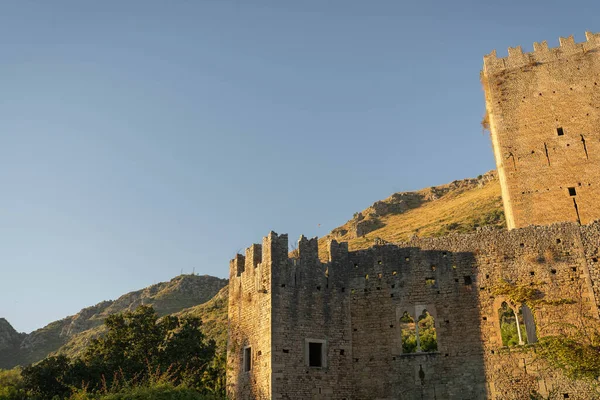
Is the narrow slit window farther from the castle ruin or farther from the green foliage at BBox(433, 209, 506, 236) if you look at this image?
the green foliage at BBox(433, 209, 506, 236)

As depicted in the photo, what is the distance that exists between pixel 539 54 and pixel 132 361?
2507 cm

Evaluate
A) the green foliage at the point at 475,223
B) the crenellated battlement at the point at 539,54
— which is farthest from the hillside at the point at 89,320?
the crenellated battlement at the point at 539,54

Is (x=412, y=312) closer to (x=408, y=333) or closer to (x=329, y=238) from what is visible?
(x=408, y=333)

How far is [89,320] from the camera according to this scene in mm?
81062

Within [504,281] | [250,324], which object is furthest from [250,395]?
[504,281]

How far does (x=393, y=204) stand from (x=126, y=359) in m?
63.5

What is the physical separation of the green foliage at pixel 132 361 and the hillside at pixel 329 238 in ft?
68.2

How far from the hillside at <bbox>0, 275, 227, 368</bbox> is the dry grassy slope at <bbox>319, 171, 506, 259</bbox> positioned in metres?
18.9

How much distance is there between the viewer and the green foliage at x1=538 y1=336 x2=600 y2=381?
1738cm

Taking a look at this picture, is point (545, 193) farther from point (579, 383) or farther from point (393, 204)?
point (393, 204)

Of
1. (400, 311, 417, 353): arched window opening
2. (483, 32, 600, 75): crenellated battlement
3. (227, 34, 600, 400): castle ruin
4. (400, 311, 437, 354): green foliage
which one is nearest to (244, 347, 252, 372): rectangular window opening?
(227, 34, 600, 400): castle ruin

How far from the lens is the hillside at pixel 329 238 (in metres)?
58.6

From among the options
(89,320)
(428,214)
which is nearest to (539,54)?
(428,214)

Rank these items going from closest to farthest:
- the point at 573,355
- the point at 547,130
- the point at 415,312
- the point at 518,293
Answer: the point at 573,355 → the point at 518,293 → the point at 415,312 → the point at 547,130
